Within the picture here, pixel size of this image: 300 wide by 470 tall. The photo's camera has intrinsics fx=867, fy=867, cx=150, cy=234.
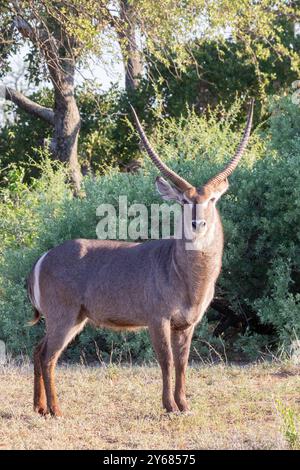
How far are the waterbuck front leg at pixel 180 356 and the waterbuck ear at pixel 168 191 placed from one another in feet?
3.20

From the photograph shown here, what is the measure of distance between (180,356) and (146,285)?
23.0 inches

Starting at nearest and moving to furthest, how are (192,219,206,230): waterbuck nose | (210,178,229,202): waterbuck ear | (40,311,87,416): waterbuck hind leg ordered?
(192,219,206,230): waterbuck nose → (210,178,229,202): waterbuck ear → (40,311,87,416): waterbuck hind leg

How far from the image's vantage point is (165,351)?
20.3 ft

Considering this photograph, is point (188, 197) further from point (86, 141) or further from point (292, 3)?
point (292, 3)

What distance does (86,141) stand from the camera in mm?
18938

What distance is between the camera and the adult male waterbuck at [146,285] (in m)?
6.14

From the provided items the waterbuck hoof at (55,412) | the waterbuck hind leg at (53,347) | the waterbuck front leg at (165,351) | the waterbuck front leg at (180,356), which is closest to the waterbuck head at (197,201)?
the waterbuck front leg at (165,351)

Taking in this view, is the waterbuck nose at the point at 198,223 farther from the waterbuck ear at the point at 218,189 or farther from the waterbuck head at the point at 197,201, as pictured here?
the waterbuck ear at the point at 218,189

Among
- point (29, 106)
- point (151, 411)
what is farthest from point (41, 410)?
point (29, 106)

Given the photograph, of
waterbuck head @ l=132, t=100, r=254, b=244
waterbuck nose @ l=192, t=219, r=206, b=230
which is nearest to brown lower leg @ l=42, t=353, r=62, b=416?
waterbuck head @ l=132, t=100, r=254, b=244

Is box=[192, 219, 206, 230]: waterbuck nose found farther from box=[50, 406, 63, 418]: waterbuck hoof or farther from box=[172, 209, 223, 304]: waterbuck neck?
box=[50, 406, 63, 418]: waterbuck hoof

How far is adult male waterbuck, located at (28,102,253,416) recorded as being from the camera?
20.2 feet

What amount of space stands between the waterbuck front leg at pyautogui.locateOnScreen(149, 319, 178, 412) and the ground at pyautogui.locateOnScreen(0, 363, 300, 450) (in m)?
0.12

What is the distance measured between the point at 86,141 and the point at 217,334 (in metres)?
10.00
